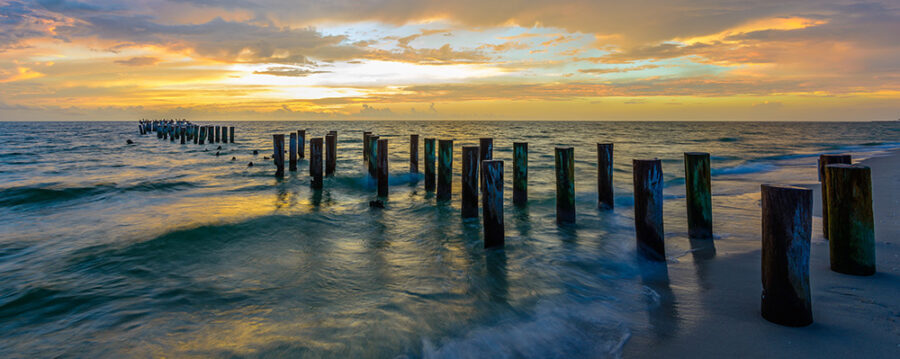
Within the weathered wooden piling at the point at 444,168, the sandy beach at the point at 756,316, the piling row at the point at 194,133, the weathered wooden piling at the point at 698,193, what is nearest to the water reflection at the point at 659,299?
the sandy beach at the point at 756,316

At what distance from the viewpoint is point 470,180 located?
26.4ft

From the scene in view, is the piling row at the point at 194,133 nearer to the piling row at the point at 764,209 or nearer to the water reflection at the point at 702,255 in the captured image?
the piling row at the point at 764,209

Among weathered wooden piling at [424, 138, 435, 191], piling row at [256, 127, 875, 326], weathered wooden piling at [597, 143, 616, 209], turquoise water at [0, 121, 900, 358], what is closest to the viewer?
piling row at [256, 127, 875, 326]

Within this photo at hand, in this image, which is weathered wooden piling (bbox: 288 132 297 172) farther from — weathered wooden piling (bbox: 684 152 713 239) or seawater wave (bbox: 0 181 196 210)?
weathered wooden piling (bbox: 684 152 713 239)

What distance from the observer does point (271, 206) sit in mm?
10273

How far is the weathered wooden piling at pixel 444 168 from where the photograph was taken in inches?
391

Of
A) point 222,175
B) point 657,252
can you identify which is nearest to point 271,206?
point 222,175

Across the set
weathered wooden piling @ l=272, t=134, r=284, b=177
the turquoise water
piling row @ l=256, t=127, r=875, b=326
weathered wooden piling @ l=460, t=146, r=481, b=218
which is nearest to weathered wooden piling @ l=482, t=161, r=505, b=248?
piling row @ l=256, t=127, r=875, b=326

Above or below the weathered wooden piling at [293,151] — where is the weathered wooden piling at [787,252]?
below

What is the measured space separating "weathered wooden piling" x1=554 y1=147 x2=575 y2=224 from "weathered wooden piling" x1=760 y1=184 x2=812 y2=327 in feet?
12.5

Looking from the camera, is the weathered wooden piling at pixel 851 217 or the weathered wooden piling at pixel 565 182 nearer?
the weathered wooden piling at pixel 851 217

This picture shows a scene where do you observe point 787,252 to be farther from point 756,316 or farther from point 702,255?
point 702,255

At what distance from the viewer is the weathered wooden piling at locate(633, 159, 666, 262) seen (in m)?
5.41

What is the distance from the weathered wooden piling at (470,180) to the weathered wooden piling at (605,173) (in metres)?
2.27
